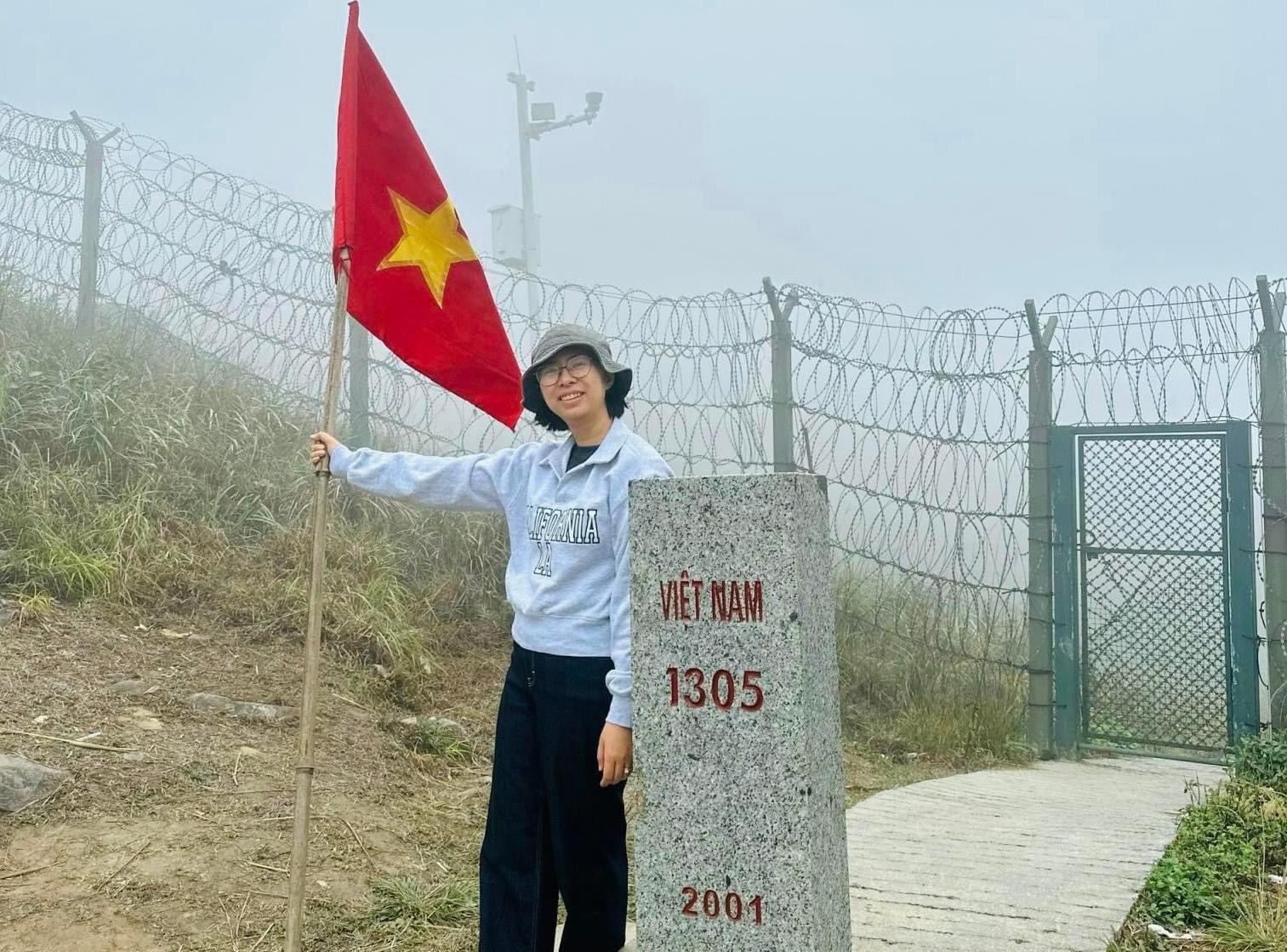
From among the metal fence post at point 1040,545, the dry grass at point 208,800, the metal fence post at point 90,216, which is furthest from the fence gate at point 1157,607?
the metal fence post at point 90,216

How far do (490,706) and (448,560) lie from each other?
1.41 metres

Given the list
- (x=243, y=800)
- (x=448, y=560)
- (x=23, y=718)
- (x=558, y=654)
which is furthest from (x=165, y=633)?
(x=558, y=654)

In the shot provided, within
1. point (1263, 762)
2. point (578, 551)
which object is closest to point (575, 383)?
point (578, 551)

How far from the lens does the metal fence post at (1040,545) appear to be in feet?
21.2

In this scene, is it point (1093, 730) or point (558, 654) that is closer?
point (558, 654)

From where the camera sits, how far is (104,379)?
6.78 meters

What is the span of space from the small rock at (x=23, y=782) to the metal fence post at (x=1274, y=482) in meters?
5.58

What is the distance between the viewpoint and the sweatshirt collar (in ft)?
8.79

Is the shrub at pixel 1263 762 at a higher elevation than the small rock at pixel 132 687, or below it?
below

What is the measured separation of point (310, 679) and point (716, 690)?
3.49 feet

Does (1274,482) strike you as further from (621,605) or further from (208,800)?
(208,800)

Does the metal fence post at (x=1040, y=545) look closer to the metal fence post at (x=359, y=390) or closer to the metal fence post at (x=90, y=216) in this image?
the metal fence post at (x=359, y=390)

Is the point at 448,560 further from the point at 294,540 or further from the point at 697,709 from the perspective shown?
the point at 697,709

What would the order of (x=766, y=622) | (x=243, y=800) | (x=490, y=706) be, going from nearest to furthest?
(x=766, y=622) → (x=243, y=800) → (x=490, y=706)
